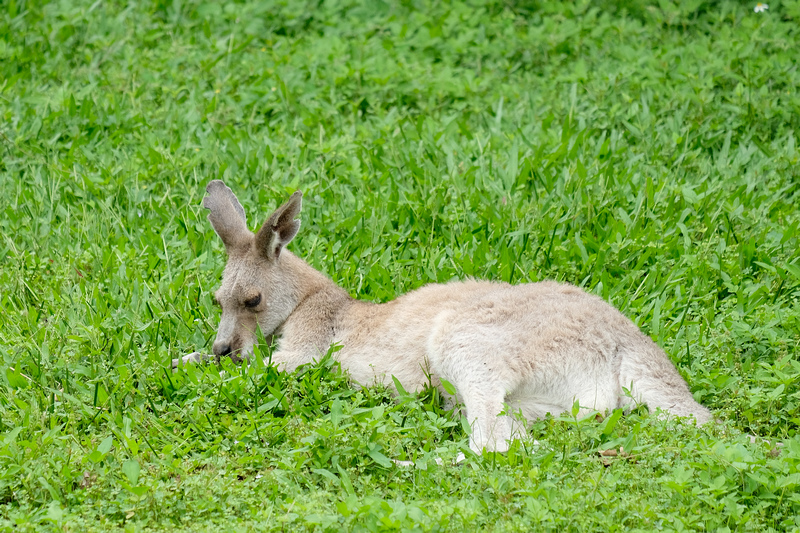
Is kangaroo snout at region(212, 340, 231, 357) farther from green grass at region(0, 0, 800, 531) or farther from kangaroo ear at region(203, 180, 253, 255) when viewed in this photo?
kangaroo ear at region(203, 180, 253, 255)

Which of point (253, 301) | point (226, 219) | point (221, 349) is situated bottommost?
point (221, 349)

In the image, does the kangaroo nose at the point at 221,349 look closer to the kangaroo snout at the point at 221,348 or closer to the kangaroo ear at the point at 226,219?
the kangaroo snout at the point at 221,348

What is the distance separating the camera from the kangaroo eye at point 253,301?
562 centimetres

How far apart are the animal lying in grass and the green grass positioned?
0.78ft

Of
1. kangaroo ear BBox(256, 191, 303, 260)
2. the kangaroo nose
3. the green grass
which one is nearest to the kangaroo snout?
the kangaroo nose

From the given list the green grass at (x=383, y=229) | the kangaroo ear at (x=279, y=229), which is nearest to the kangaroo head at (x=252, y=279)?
the kangaroo ear at (x=279, y=229)

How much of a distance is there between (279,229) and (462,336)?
4.50 feet

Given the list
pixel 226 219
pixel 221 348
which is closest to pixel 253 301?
pixel 221 348

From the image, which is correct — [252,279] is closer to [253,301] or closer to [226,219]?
[253,301]

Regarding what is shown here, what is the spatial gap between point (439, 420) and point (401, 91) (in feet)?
16.2

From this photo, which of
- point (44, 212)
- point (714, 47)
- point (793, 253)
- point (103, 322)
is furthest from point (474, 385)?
point (714, 47)

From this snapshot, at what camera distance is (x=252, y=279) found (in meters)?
5.67

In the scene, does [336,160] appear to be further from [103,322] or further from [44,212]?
[103,322]

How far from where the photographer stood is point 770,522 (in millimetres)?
3832
